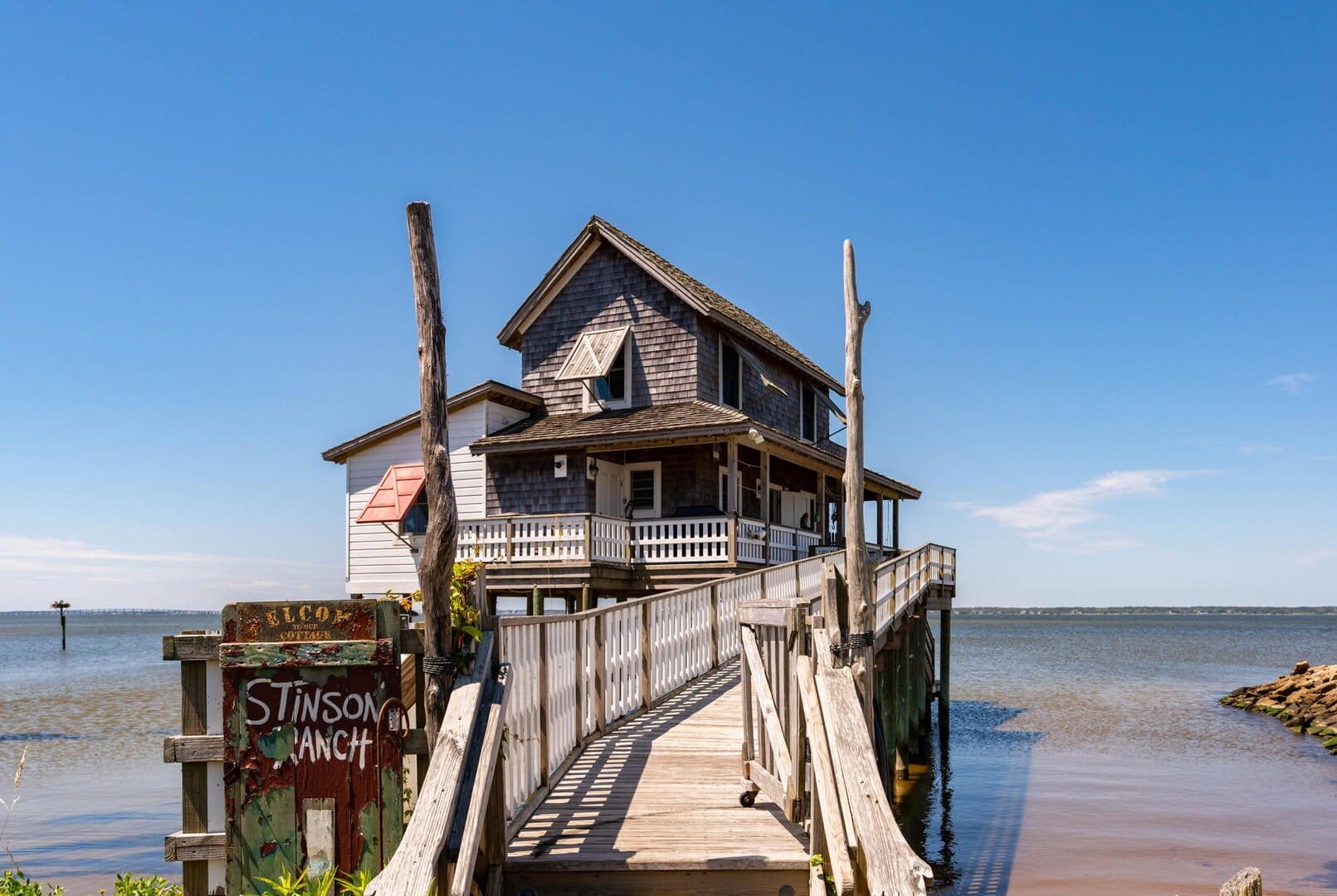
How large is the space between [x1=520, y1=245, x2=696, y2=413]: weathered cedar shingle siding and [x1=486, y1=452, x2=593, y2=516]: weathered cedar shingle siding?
204cm

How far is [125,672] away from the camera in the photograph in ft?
175

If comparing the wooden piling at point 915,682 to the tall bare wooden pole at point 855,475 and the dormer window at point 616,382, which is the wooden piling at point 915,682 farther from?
the tall bare wooden pole at point 855,475

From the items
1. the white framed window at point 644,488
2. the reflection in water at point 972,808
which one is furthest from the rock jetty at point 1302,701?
the white framed window at point 644,488

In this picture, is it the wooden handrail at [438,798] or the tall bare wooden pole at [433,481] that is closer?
the wooden handrail at [438,798]

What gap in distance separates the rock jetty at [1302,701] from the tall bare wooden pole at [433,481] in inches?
1026

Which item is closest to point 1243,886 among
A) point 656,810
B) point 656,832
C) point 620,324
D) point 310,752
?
point 656,832

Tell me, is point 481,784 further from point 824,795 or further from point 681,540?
point 681,540

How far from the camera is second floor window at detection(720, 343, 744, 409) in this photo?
25.9m

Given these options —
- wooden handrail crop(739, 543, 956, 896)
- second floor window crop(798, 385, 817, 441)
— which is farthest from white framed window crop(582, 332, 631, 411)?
wooden handrail crop(739, 543, 956, 896)

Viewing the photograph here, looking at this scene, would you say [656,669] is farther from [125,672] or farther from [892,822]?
[125,672]

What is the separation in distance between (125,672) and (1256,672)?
55.2 meters

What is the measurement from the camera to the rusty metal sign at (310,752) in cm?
543

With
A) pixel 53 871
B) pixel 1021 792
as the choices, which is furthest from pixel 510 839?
pixel 1021 792

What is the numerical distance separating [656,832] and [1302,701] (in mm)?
32114
